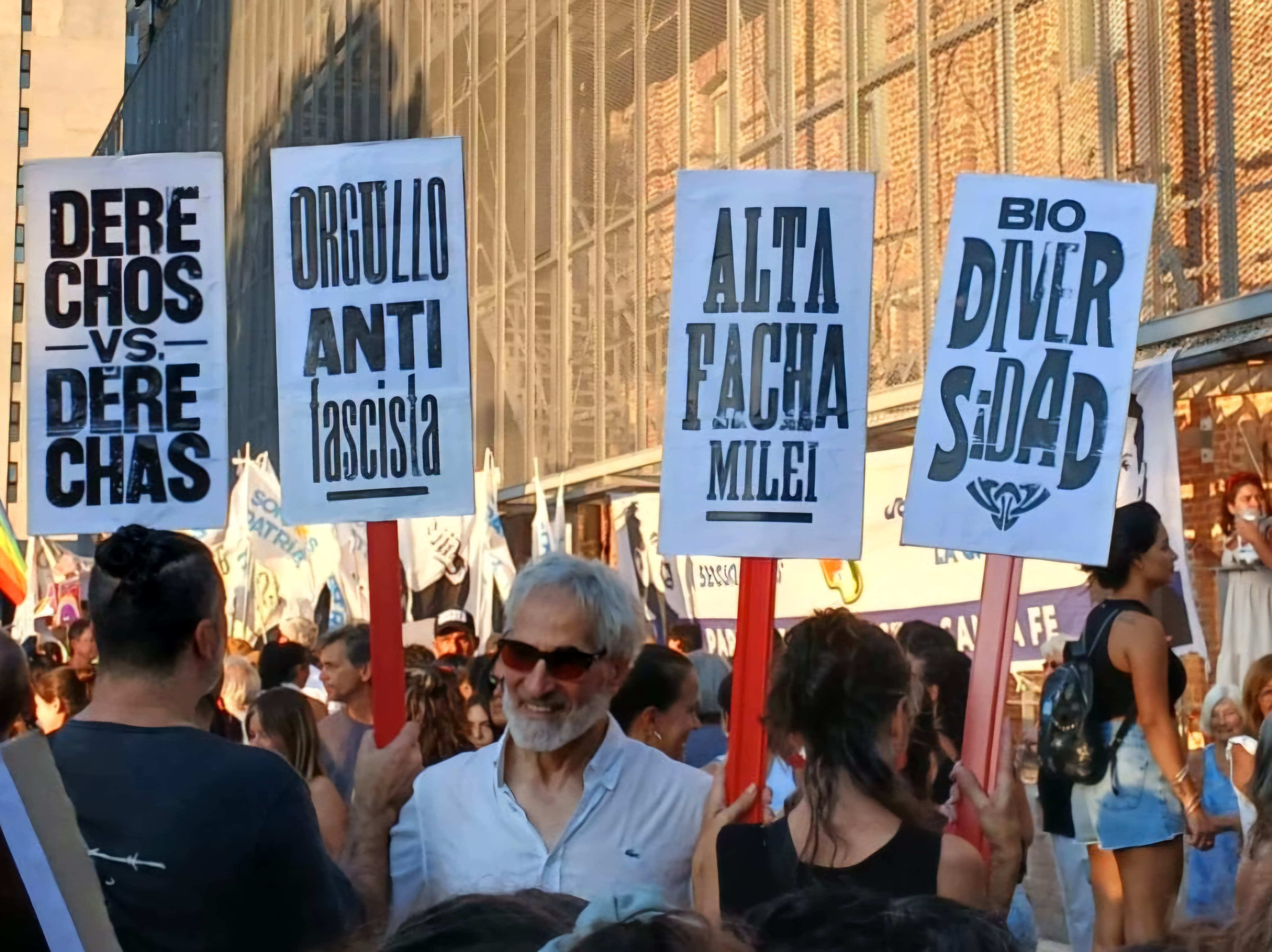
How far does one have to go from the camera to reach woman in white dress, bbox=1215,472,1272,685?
8.09 m

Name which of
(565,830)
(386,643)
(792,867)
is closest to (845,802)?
(792,867)

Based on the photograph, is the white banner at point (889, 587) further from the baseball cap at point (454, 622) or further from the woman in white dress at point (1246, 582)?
the baseball cap at point (454, 622)

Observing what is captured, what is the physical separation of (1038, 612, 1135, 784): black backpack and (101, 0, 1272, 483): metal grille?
4421 mm

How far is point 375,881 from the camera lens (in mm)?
3191

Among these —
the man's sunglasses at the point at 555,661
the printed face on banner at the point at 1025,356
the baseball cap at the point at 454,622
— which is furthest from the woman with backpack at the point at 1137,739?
the baseball cap at the point at 454,622

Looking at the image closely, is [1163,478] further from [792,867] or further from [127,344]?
[792,867]

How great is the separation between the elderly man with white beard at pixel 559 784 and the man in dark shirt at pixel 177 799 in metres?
0.34

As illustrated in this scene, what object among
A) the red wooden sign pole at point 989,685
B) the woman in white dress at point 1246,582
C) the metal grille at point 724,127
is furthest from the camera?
the metal grille at point 724,127

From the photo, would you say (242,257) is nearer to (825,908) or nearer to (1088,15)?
(1088,15)

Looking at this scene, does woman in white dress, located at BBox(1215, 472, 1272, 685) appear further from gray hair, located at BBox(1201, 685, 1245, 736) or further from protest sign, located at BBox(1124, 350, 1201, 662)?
gray hair, located at BBox(1201, 685, 1245, 736)

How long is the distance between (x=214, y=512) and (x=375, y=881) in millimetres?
1801

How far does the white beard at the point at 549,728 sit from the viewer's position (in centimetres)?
316

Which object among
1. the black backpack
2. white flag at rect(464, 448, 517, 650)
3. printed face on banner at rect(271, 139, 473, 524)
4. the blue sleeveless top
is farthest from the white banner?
printed face on banner at rect(271, 139, 473, 524)

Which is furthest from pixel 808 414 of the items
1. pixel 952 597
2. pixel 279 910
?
pixel 952 597
